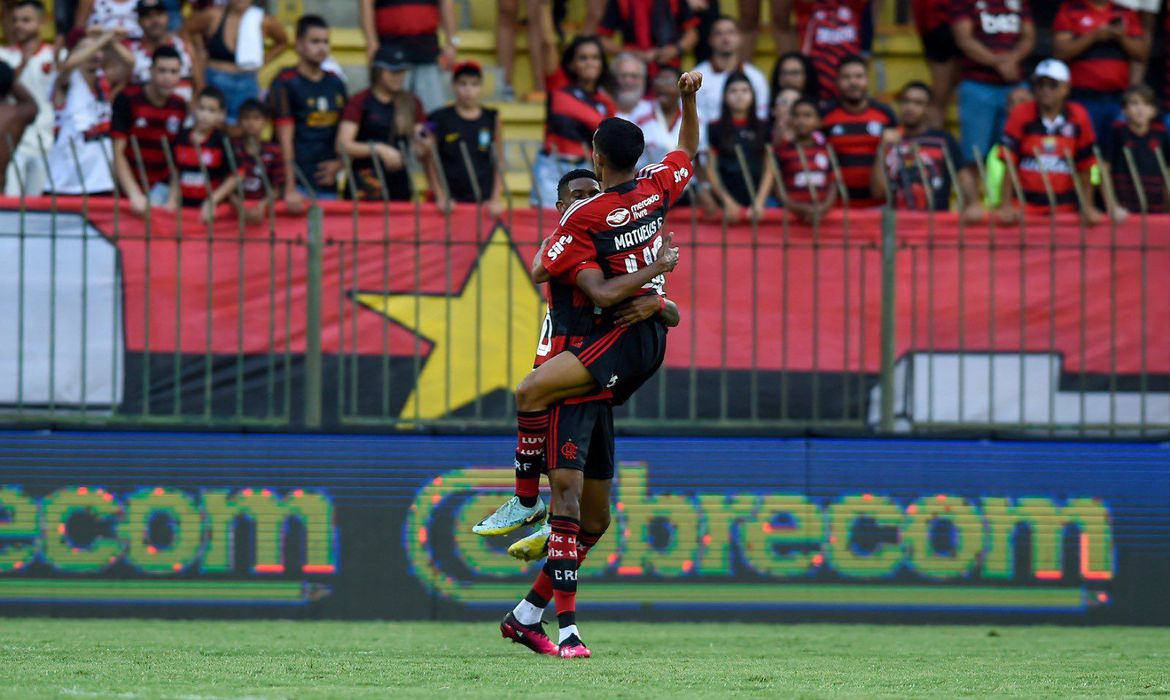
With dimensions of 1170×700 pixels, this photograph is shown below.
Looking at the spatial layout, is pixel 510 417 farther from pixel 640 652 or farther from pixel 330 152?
pixel 330 152

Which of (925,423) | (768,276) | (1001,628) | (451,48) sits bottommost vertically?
(1001,628)

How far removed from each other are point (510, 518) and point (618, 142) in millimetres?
1683

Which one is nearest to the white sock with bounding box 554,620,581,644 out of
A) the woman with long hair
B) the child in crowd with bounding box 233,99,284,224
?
the child in crowd with bounding box 233,99,284,224

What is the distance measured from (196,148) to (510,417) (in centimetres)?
272

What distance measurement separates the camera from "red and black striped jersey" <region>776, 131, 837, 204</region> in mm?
11398

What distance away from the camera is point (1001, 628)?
10.1 meters

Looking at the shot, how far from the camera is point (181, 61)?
12516 mm

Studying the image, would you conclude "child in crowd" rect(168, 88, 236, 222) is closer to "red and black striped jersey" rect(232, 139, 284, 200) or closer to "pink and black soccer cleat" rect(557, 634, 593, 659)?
"red and black striped jersey" rect(232, 139, 284, 200)

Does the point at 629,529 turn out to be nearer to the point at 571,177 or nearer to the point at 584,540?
the point at 584,540

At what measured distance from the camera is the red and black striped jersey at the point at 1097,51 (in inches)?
546

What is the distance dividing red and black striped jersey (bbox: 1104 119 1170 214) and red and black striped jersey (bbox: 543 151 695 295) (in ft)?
15.4

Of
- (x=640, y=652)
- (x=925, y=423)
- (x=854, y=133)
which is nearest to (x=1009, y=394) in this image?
(x=925, y=423)

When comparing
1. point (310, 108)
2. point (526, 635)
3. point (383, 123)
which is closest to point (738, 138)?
point (383, 123)

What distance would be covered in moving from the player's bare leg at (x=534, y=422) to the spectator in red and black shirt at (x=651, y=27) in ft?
22.9
